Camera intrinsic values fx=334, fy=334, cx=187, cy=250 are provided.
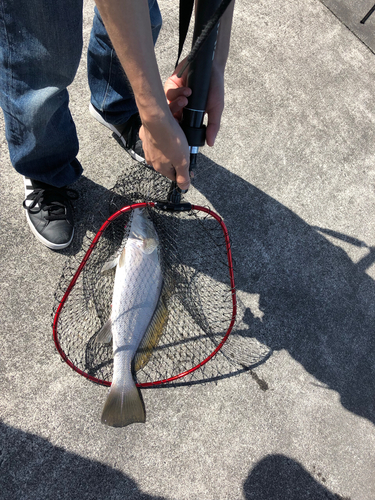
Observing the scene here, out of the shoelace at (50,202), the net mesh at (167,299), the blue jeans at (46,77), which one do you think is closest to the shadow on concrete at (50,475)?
the net mesh at (167,299)

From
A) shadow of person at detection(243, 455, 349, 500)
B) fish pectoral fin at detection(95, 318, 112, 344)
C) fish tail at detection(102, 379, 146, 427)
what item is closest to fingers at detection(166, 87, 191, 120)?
fish pectoral fin at detection(95, 318, 112, 344)

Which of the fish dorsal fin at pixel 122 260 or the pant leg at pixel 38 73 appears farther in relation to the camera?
the fish dorsal fin at pixel 122 260

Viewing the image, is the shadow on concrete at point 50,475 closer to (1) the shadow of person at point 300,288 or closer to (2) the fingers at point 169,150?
(1) the shadow of person at point 300,288

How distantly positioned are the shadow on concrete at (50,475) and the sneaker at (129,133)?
1.99 m

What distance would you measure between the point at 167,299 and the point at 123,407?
26.9 inches

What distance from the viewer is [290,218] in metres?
2.71

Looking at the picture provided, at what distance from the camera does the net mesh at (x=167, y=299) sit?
2.15 m

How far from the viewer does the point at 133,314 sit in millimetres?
1998

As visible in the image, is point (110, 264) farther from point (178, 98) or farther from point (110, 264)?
point (178, 98)

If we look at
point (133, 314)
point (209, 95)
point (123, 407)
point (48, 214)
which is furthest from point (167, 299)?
point (209, 95)

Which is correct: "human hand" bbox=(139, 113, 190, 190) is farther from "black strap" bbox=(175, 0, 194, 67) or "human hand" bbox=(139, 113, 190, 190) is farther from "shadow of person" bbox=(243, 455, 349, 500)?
"shadow of person" bbox=(243, 455, 349, 500)

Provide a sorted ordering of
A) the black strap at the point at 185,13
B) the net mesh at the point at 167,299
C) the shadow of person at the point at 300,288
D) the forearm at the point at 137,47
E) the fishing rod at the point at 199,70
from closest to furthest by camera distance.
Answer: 1. the forearm at the point at 137,47
2. the fishing rod at the point at 199,70
3. the black strap at the point at 185,13
4. the net mesh at the point at 167,299
5. the shadow of person at the point at 300,288

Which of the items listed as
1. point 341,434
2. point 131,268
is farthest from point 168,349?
point 341,434

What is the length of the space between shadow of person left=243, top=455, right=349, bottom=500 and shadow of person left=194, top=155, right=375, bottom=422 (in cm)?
55
